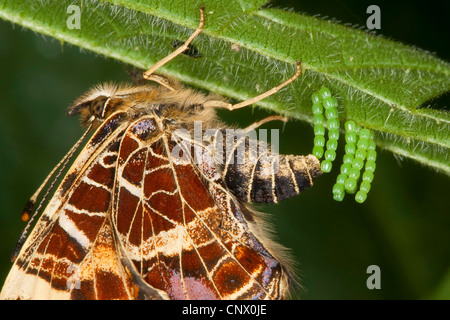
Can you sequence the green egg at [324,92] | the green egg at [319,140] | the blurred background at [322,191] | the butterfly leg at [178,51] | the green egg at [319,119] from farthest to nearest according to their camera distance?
the blurred background at [322,191]
the green egg at [319,140]
the green egg at [319,119]
the green egg at [324,92]
the butterfly leg at [178,51]

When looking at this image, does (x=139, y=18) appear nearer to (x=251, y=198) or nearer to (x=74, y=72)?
(x=251, y=198)

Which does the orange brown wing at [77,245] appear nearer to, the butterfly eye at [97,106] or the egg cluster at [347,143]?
the butterfly eye at [97,106]

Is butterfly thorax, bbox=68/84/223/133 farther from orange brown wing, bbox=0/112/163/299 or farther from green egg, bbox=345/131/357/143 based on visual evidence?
green egg, bbox=345/131/357/143

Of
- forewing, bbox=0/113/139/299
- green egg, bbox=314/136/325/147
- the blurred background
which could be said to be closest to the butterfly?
forewing, bbox=0/113/139/299

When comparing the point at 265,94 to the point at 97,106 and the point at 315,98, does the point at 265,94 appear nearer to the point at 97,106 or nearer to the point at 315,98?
the point at 315,98

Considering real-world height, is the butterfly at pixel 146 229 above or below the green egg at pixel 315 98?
below

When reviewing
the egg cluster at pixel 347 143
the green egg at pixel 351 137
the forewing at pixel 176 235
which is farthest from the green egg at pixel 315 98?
the forewing at pixel 176 235
